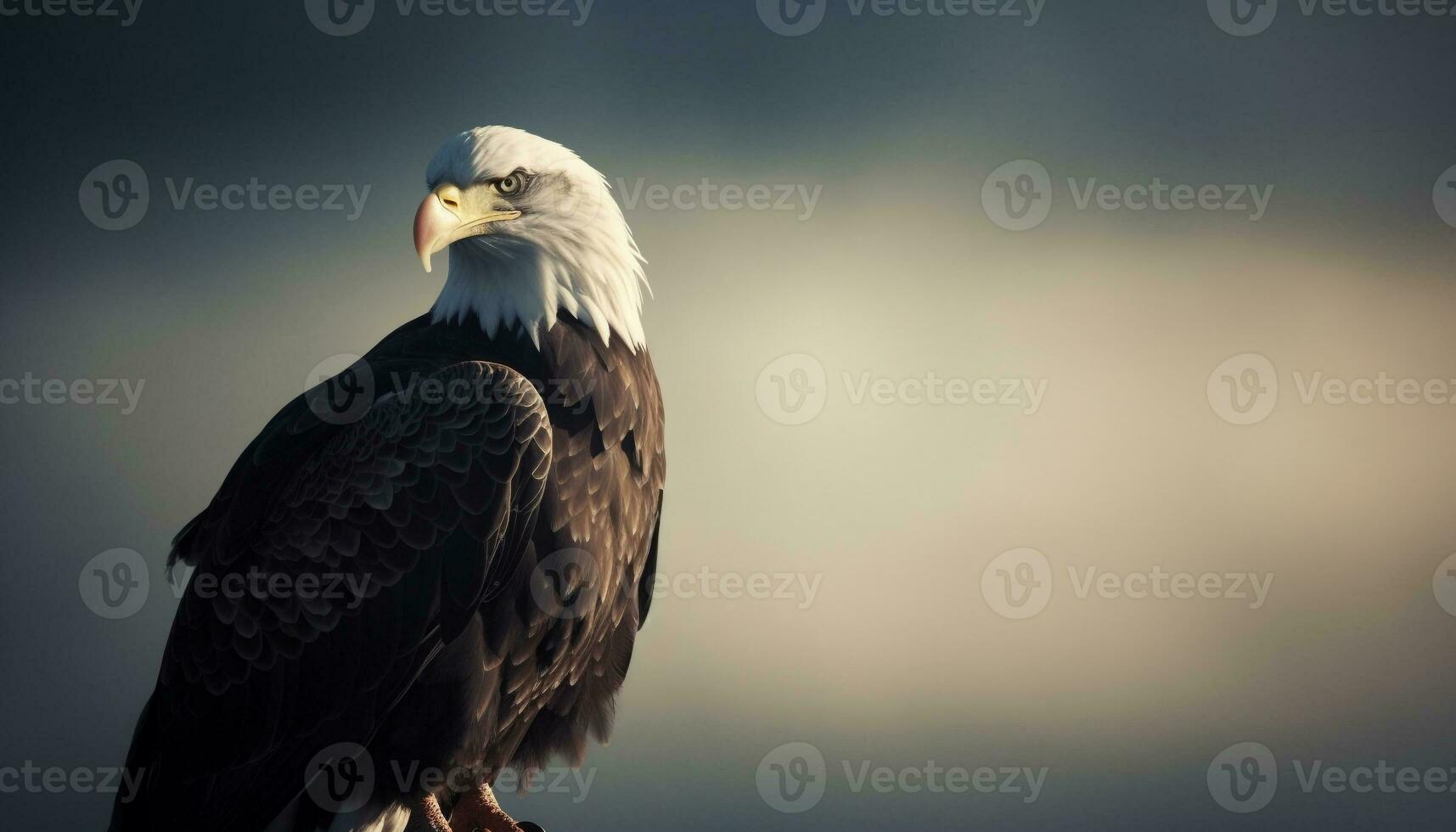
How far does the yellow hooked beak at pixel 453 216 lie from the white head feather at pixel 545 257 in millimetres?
24

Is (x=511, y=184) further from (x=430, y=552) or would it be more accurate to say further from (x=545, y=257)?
(x=430, y=552)

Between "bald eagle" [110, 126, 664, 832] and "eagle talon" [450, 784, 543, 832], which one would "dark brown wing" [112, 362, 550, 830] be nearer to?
"bald eagle" [110, 126, 664, 832]

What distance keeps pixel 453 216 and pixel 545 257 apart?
171 mm

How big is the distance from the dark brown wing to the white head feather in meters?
0.19

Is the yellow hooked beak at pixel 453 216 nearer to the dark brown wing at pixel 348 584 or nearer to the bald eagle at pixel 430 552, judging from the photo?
the bald eagle at pixel 430 552

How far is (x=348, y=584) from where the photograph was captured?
63.8 inches

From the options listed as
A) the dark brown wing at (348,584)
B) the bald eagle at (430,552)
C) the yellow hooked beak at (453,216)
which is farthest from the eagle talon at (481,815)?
the yellow hooked beak at (453,216)

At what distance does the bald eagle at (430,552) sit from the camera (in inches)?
63.1

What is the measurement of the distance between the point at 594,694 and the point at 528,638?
11.1 inches

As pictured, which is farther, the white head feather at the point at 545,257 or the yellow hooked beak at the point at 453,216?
the white head feather at the point at 545,257

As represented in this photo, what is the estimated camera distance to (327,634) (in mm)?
1625

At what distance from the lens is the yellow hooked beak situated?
1.65m

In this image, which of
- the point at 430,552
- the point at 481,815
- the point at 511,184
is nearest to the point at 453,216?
the point at 511,184

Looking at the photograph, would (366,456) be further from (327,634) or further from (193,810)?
(193,810)
